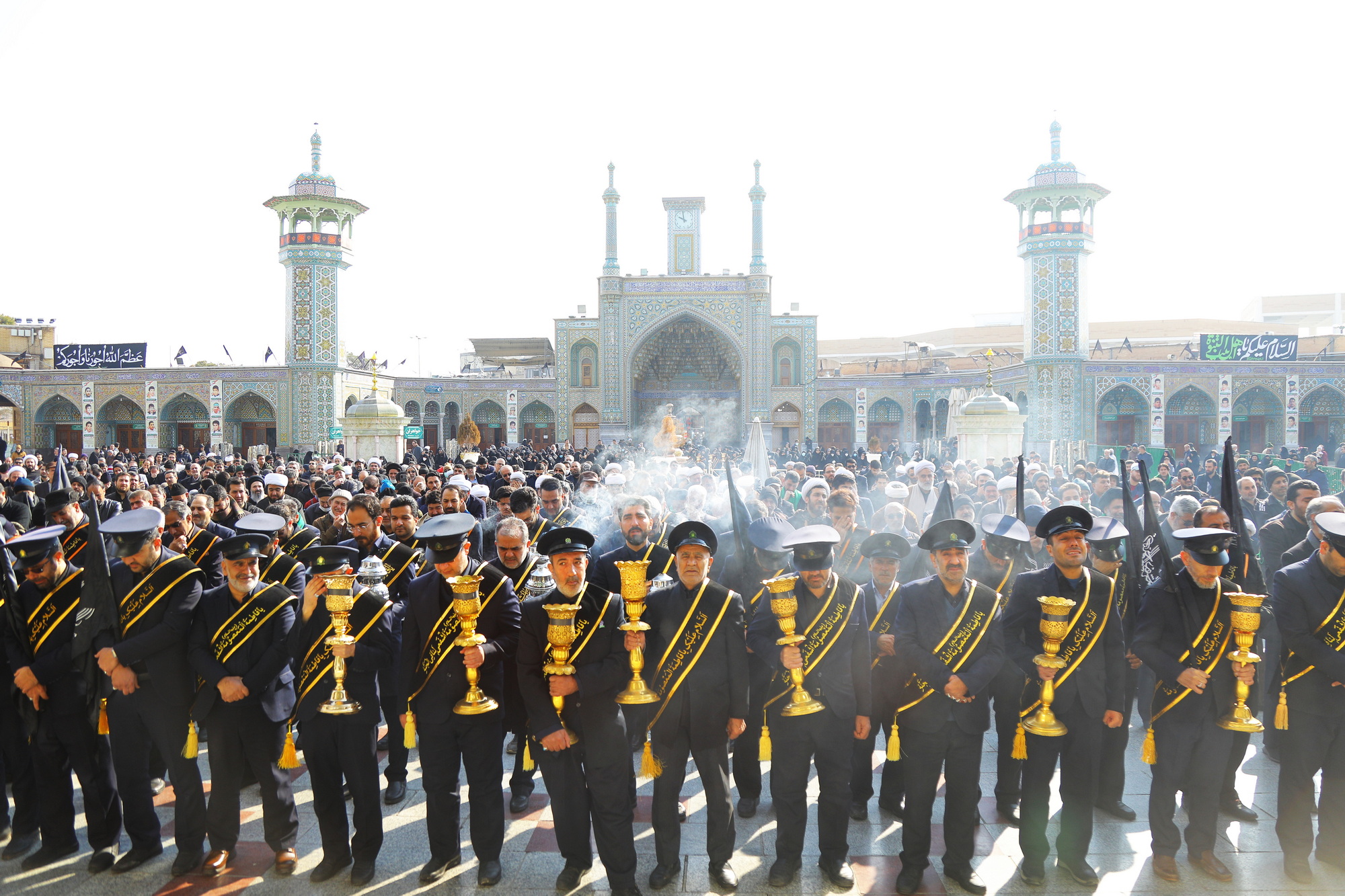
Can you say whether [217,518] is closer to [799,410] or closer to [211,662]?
[211,662]

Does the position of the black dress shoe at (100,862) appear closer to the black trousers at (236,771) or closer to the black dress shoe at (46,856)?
the black dress shoe at (46,856)

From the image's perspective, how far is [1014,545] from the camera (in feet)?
14.1

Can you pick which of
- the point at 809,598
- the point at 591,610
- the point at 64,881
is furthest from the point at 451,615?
the point at 64,881

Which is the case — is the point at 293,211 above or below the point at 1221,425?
above

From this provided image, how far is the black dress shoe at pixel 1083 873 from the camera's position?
3400 millimetres

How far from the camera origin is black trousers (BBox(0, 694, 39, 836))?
3805 millimetres

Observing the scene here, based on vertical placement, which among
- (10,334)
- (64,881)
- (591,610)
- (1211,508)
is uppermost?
(10,334)

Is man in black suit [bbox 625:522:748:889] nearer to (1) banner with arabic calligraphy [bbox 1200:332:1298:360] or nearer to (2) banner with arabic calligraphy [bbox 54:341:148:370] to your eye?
(1) banner with arabic calligraphy [bbox 1200:332:1298:360]

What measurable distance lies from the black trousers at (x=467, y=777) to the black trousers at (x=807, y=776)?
1.16 meters

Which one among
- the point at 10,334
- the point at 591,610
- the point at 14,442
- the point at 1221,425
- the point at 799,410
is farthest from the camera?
the point at 10,334

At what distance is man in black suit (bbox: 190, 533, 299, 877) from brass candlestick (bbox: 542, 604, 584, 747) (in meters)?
1.25

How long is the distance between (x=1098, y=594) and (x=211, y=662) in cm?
Answer: 377

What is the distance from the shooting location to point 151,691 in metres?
3.66

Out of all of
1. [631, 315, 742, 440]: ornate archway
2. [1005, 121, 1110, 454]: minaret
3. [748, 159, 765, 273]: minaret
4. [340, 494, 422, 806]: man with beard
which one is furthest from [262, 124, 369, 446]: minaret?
[340, 494, 422, 806]: man with beard
